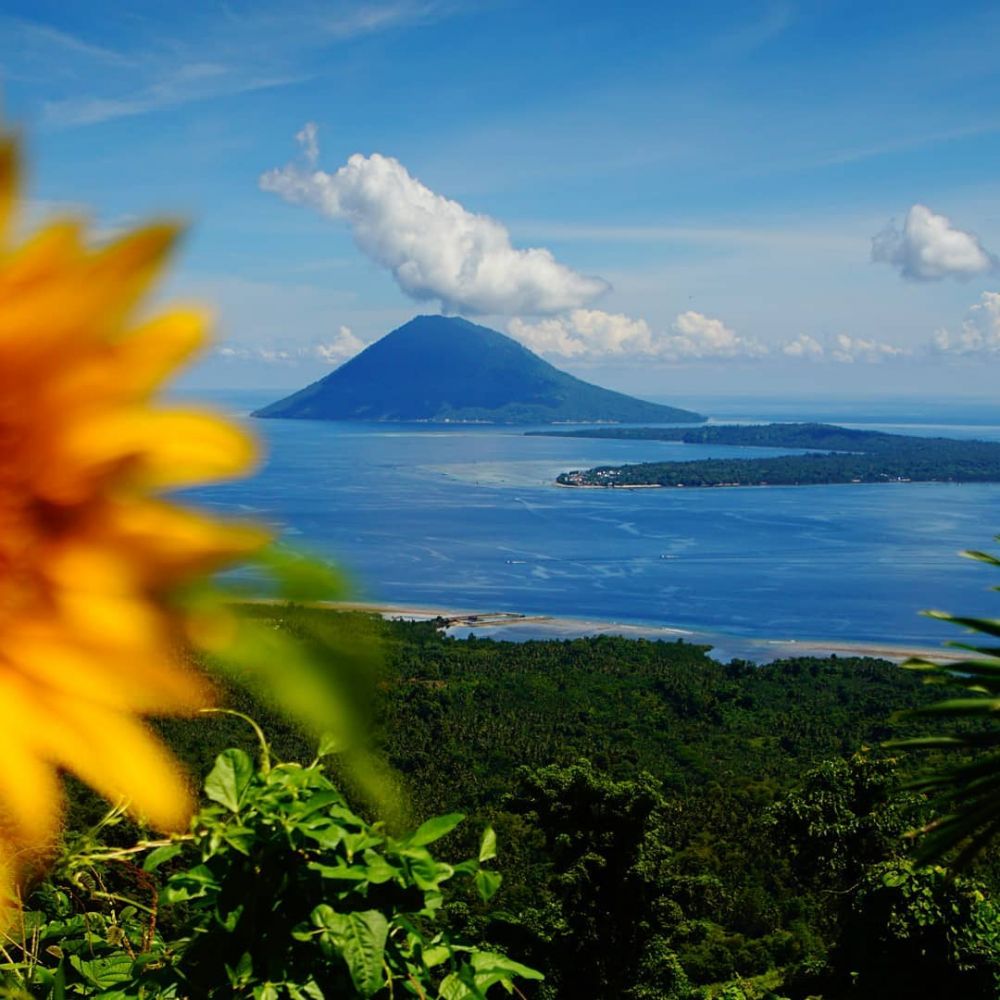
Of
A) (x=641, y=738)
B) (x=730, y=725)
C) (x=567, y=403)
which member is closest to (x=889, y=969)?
(x=641, y=738)

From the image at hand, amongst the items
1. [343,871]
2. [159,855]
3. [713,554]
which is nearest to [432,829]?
[343,871]

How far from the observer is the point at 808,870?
9.83 metres

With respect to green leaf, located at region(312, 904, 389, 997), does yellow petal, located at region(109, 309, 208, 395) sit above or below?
above

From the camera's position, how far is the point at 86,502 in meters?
0.17

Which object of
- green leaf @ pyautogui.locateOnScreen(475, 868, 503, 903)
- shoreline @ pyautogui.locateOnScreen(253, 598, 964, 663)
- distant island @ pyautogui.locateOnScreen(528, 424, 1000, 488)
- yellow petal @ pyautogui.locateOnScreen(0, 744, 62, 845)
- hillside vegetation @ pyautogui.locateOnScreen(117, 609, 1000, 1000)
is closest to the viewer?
yellow petal @ pyautogui.locateOnScreen(0, 744, 62, 845)

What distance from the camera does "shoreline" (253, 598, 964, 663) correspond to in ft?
96.1

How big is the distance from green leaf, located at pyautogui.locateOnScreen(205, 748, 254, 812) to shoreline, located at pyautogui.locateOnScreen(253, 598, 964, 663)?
28032 mm

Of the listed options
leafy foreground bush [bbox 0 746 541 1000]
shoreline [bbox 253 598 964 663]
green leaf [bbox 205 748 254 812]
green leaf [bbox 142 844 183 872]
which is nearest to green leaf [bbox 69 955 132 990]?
leafy foreground bush [bbox 0 746 541 1000]

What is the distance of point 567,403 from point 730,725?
1826 inches

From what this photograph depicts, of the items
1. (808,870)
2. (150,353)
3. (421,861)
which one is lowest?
(808,870)

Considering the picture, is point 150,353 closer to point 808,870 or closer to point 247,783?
point 247,783

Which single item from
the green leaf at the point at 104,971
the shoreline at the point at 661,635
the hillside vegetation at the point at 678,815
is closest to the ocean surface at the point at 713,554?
the shoreline at the point at 661,635

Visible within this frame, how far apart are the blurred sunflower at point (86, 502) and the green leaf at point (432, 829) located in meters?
0.50

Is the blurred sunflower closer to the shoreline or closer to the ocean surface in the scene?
the ocean surface
